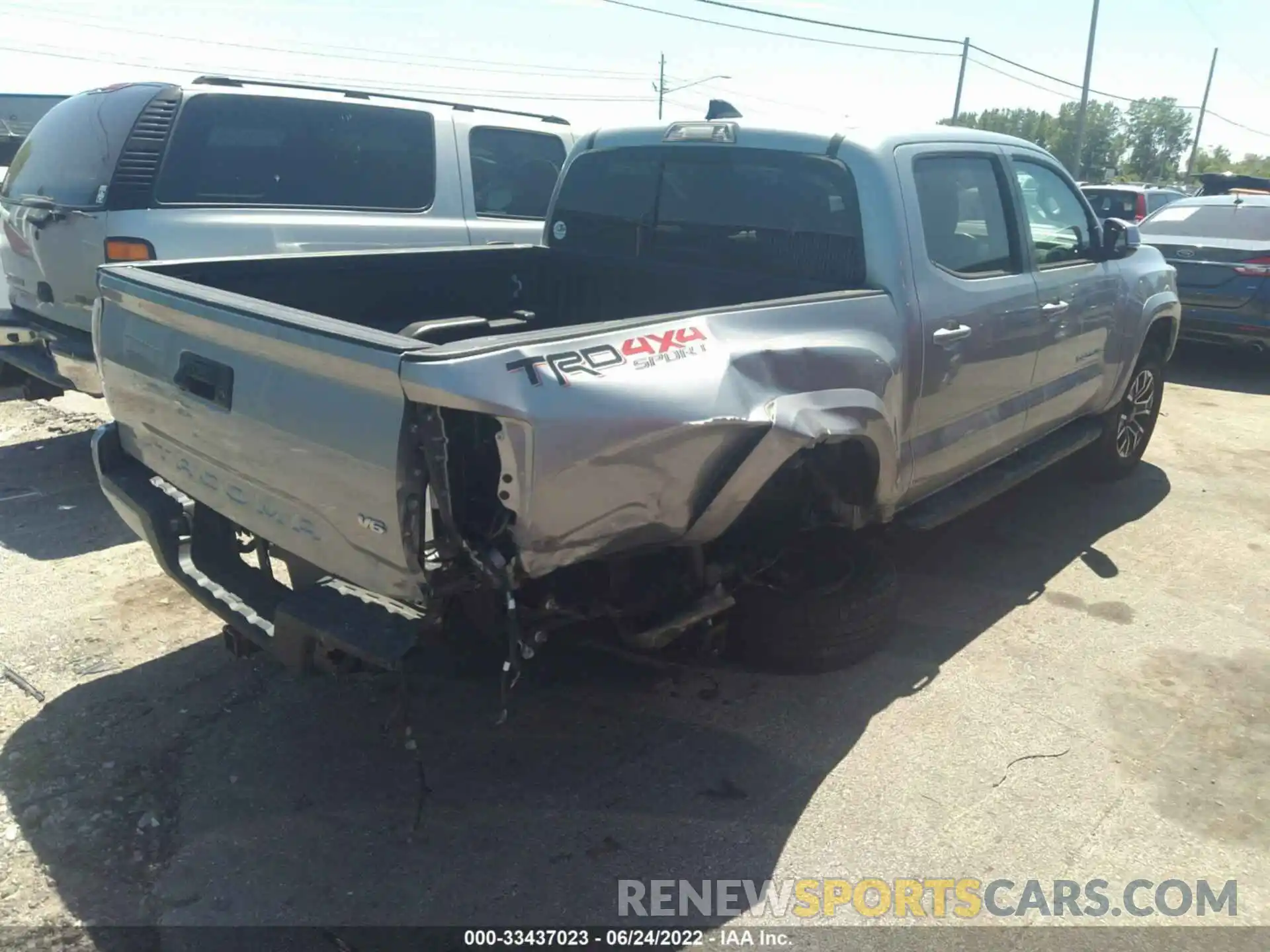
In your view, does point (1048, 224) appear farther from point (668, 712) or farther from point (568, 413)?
point (568, 413)

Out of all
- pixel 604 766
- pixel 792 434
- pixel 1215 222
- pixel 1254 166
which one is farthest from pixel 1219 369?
pixel 1254 166

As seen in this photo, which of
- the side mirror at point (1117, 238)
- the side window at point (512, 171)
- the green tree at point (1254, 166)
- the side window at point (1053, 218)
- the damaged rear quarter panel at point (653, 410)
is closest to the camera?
the damaged rear quarter panel at point (653, 410)

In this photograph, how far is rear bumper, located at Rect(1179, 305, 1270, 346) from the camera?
9172 mm

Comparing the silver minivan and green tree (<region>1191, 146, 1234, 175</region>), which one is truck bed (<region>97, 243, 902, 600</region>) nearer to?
the silver minivan

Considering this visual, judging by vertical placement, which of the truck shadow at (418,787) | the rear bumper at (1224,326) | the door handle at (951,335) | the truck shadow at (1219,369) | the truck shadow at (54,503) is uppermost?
the door handle at (951,335)

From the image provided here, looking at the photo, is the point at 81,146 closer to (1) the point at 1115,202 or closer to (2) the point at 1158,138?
(1) the point at 1115,202

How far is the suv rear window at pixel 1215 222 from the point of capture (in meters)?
9.65

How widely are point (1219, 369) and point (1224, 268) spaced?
1350mm

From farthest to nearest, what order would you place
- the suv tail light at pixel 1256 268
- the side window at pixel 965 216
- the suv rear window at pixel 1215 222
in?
the suv rear window at pixel 1215 222 → the suv tail light at pixel 1256 268 → the side window at pixel 965 216

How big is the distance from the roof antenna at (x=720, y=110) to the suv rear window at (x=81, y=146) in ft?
Answer: 10.0

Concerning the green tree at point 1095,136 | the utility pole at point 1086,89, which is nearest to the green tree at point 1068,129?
the green tree at point 1095,136

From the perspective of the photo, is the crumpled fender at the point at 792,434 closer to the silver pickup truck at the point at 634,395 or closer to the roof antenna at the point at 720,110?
the silver pickup truck at the point at 634,395

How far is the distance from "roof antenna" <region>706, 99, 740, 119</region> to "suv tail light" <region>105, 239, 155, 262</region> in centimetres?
292

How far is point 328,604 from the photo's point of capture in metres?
2.56
